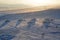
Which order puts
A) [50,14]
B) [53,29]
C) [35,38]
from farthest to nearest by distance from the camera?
[50,14] < [53,29] < [35,38]

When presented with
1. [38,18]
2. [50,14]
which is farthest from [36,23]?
[50,14]

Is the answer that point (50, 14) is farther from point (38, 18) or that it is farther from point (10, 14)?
point (10, 14)

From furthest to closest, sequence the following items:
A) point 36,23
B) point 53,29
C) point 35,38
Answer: point 36,23, point 53,29, point 35,38

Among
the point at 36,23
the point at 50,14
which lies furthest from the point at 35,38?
the point at 50,14

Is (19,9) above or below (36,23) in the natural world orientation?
above

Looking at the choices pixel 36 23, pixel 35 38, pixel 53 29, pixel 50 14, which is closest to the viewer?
pixel 35 38

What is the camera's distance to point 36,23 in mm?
2703

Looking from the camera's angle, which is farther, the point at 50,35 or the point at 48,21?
the point at 48,21

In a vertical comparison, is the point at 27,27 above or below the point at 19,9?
below

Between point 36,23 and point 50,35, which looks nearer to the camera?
point 50,35

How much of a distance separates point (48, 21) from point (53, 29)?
261 mm

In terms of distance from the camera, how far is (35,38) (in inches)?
88.7

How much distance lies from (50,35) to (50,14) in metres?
0.72

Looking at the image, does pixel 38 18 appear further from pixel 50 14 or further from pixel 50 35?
pixel 50 35
